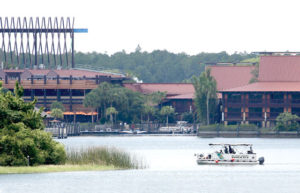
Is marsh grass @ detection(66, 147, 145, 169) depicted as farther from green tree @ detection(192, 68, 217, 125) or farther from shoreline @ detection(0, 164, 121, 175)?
green tree @ detection(192, 68, 217, 125)

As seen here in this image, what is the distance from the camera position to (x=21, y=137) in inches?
2982

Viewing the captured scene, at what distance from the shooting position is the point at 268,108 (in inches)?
7746

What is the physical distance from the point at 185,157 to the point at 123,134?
86770mm

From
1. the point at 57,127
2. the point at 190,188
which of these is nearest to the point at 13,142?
the point at 190,188

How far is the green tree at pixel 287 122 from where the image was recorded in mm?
185125

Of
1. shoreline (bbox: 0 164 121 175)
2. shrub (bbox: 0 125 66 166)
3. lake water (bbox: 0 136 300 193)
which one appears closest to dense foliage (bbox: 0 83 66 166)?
shrub (bbox: 0 125 66 166)

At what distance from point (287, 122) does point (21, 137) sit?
116708 mm

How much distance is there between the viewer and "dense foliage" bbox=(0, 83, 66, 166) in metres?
75.7

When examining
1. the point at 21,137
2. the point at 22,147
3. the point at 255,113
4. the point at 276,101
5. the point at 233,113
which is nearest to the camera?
the point at 21,137

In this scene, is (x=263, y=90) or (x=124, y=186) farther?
(x=263, y=90)

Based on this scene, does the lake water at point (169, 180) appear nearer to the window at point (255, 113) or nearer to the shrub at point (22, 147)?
the shrub at point (22, 147)

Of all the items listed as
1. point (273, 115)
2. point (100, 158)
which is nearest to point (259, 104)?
point (273, 115)

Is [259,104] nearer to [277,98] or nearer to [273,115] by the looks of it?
[273,115]

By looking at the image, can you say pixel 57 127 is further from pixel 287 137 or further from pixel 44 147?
pixel 44 147
